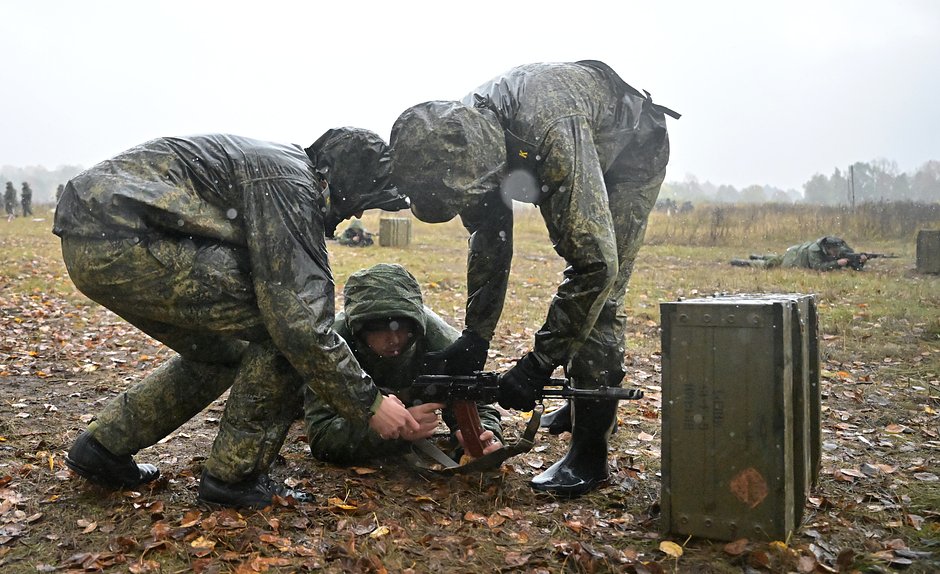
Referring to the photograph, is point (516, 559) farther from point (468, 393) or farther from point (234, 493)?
point (234, 493)

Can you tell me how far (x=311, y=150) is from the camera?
3.52 meters

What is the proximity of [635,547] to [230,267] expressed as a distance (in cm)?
216

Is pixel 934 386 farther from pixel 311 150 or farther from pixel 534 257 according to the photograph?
pixel 534 257

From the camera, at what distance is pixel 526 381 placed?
342cm

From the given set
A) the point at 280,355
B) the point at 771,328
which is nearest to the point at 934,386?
the point at 771,328

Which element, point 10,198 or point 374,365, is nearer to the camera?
point 374,365

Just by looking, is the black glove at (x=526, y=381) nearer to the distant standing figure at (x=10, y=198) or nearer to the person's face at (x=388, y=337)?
the person's face at (x=388, y=337)

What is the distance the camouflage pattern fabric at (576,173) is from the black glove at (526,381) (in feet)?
0.20

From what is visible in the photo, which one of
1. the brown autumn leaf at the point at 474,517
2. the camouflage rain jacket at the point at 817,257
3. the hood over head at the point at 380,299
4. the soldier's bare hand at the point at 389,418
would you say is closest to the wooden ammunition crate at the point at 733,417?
the brown autumn leaf at the point at 474,517

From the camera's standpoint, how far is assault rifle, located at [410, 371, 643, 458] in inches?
139

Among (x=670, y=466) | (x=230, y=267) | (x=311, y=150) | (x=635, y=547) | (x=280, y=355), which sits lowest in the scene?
(x=635, y=547)

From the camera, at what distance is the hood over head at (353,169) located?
3.41m

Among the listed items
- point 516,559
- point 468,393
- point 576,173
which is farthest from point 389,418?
point 576,173

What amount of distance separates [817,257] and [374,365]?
1327 cm
